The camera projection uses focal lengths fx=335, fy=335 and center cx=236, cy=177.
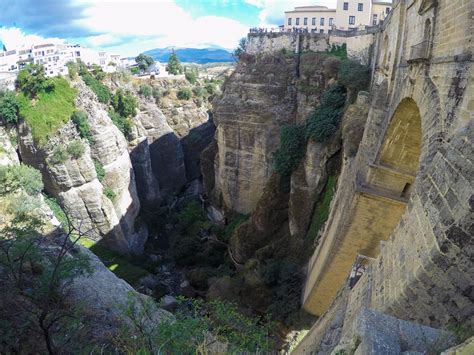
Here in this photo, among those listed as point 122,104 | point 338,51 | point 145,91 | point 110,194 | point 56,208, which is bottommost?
point 110,194

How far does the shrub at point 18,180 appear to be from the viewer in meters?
16.3

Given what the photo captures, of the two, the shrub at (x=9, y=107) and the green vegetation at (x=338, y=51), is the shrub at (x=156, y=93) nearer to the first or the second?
the shrub at (x=9, y=107)

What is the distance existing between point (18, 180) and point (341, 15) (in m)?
28.6

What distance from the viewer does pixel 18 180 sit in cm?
1673

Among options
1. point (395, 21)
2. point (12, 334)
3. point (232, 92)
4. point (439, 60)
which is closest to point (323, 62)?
point (232, 92)

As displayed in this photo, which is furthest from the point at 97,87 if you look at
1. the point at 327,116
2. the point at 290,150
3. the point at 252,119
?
the point at 327,116

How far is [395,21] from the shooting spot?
11.6 meters

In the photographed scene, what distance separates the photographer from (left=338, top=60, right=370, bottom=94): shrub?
53.5ft

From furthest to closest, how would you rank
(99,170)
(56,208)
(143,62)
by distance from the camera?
(143,62) < (99,170) < (56,208)

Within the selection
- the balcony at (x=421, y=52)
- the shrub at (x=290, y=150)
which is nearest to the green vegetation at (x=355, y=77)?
the shrub at (x=290, y=150)

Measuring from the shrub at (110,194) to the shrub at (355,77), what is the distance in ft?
55.3

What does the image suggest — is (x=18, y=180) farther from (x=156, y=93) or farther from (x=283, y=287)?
(x=156, y=93)

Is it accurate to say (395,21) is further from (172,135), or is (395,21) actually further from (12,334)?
(172,135)

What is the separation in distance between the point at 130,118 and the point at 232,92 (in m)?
11.8
